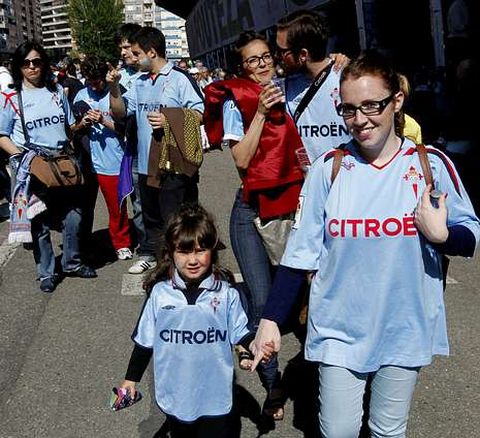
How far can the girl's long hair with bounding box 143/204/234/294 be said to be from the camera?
254 cm

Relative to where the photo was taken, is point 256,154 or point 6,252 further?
point 6,252

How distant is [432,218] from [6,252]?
5.35 metres

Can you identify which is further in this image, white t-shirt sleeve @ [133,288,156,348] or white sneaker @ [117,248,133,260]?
white sneaker @ [117,248,133,260]

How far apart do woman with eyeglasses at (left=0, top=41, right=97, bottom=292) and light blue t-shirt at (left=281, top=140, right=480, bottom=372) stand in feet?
11.0

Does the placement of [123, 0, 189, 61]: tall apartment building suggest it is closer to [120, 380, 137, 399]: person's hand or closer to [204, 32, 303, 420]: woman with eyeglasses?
[204, 32, 303, 420]: woman with eyeglasses

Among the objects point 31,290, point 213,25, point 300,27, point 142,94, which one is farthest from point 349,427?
point 213,25

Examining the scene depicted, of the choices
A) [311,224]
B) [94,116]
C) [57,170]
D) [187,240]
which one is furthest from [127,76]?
[311,224]

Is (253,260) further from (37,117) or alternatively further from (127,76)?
(127,76)

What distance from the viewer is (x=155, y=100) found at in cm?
492

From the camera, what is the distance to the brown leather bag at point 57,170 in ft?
16.5

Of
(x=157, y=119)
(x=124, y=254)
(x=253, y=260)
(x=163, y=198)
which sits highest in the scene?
(x=157, y=119)

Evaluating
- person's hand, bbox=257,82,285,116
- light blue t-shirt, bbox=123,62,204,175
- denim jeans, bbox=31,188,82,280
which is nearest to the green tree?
denim jeans, bbox=31,188,82,280

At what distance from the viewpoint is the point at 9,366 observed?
3986mm

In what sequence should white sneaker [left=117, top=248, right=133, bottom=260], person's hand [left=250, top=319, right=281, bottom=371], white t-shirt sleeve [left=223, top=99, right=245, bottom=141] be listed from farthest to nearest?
1. white sneaker [left=117, top=248, right=133, bottom=260]
2. white t-shirt sleeve [left=223, top=99, right=245, bottom=141]
3. person's hand [left=250, top=319, right=281, bottom=371]
